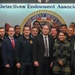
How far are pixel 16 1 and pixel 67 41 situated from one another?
2979mm

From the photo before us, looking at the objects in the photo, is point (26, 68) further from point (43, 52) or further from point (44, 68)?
point (43, 52)

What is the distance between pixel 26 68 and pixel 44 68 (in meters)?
0.44

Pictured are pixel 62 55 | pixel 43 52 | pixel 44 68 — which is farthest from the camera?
pixel 44 68

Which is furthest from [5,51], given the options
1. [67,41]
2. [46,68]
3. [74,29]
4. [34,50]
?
[74,29]

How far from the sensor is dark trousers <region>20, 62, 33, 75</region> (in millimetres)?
6238

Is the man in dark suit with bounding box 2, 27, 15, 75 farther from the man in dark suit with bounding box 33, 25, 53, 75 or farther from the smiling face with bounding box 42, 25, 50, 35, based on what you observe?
the smiling face with bounding box 42, 25, 50, 35

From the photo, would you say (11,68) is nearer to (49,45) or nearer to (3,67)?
(3,67)

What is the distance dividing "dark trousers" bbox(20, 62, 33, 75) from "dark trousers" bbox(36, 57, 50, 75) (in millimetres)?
169

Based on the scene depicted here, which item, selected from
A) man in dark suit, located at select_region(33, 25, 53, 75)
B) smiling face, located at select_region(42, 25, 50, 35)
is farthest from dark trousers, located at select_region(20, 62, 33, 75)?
smiling face, located at select_region(42, 25, 50, 35)

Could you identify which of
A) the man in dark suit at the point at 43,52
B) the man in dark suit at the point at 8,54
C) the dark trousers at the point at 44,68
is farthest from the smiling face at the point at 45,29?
the man in dark suit at the point at 8,54

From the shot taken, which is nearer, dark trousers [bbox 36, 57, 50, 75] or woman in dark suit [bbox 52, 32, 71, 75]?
woman in dark suit [bbox 52, 32, 71, 75]

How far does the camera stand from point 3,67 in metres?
6.48

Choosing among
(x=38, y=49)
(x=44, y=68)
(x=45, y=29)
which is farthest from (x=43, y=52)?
(x=45, y=29)

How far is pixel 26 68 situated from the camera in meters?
6.28
